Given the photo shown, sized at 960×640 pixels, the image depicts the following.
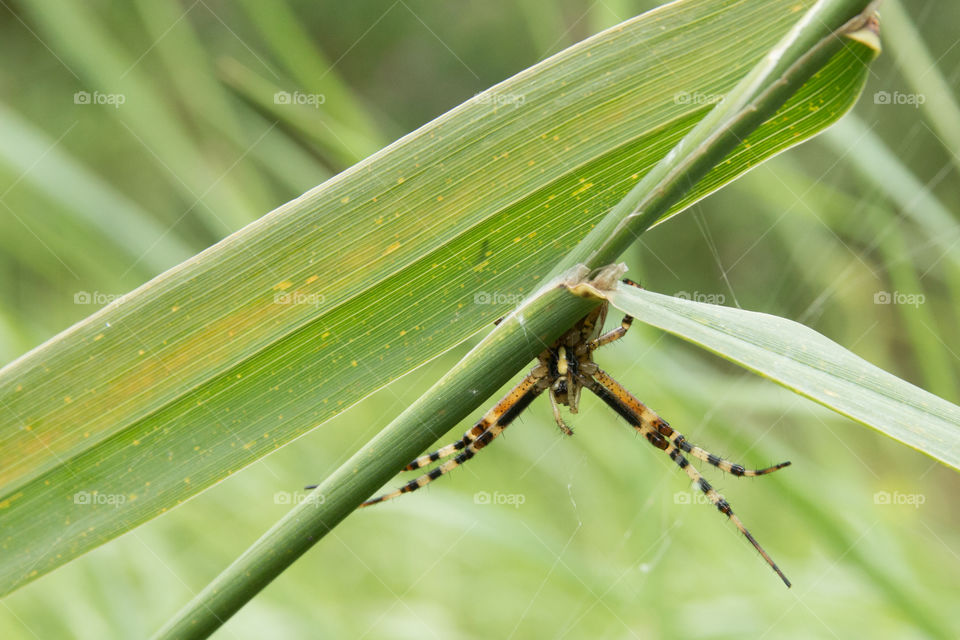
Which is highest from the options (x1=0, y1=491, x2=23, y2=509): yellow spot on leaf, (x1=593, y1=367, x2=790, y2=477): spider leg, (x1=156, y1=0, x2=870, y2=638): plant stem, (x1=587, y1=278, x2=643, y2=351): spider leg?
(x1=0, y1=491, x2=23, y2=509): yellow spot on leaf

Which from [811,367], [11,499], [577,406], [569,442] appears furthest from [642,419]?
[11,499]

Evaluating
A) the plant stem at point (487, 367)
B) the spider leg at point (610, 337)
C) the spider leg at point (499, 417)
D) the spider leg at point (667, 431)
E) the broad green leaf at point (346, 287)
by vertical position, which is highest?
the broad green leaf at point (346, 287)

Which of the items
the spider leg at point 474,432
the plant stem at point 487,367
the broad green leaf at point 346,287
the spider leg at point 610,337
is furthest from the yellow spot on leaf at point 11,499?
the spider leg at point 610,337

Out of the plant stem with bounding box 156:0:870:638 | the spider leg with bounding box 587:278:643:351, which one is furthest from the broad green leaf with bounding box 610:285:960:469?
the spider leg with bounding box 587:278:643:351

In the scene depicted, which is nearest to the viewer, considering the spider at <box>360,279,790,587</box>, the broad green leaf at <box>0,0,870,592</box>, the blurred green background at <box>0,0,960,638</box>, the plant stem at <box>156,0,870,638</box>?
the plant stem at <box>156,0,870,638</box>

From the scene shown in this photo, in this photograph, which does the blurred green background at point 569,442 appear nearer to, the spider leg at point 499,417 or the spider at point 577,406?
the spider at point 577,406

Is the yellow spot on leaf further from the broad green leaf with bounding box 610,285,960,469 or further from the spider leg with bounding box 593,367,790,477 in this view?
the spider leg with bounding box 593,367,790,477
